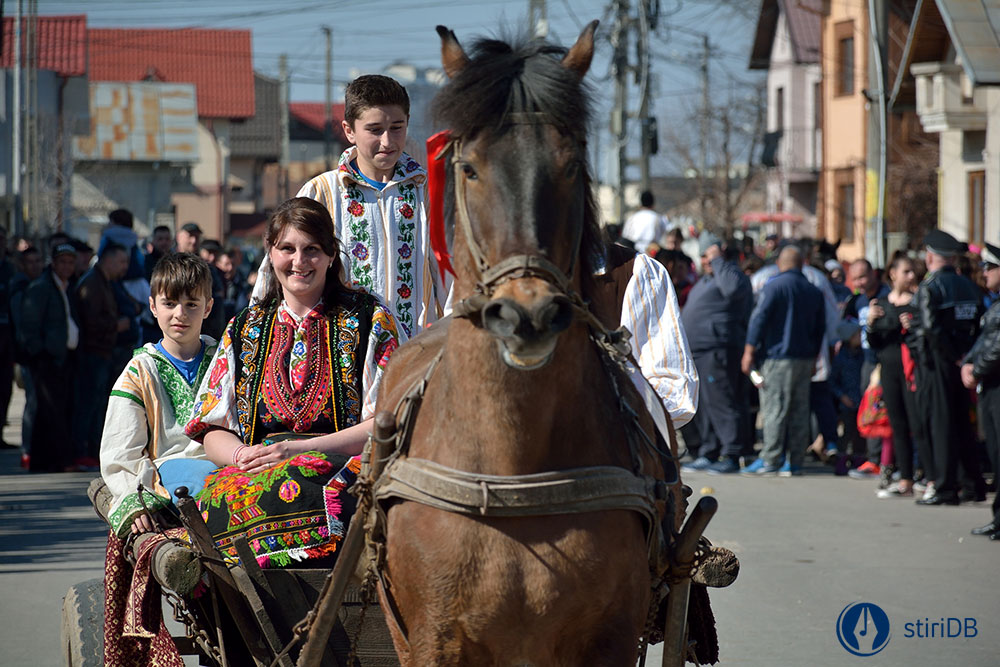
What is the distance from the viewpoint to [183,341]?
516 centimetres

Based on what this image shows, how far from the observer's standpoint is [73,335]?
13242mm

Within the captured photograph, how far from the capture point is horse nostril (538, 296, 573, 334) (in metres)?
2.89

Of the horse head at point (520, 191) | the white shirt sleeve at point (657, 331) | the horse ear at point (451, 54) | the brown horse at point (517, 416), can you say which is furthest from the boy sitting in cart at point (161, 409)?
the horse ear at point (451, 54)

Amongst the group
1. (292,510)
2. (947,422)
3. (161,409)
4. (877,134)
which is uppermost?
(877,134)

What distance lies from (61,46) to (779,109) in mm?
28484

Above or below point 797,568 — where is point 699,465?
below

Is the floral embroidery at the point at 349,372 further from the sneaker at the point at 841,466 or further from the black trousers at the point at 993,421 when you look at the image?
the sneaker at the point at 841,466

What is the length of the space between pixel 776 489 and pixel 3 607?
796cm

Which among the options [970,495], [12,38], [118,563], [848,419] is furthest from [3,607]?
[12,38]

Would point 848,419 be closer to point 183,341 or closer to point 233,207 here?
point 183,341

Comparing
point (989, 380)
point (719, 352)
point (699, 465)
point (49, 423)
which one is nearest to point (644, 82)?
point (719, 352)

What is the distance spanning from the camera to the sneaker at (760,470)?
1395cm

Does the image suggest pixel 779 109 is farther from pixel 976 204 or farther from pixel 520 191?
pixel 520 191

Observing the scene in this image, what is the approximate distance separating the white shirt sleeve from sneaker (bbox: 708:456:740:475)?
31.3 ft
